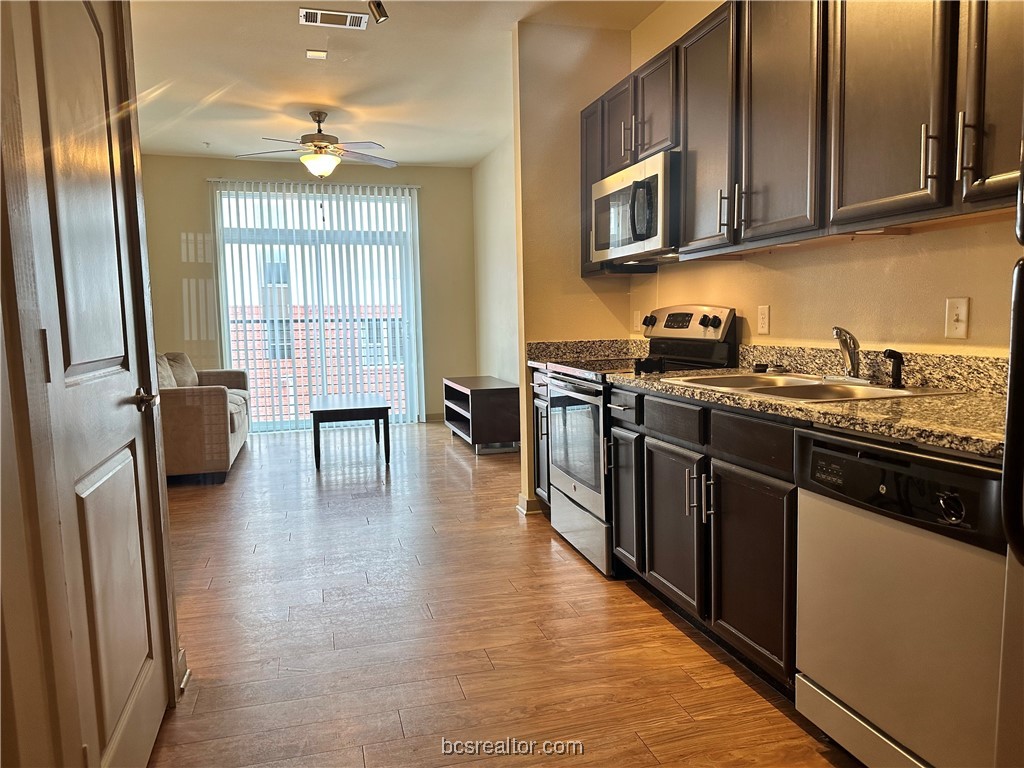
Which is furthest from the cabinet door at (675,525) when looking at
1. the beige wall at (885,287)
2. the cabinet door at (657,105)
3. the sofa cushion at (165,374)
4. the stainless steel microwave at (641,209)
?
the sofa cushion at (165,374)

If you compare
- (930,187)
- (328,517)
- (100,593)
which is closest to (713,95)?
(930,187)

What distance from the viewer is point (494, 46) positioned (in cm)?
407

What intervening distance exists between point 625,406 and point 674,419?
381 millimetres

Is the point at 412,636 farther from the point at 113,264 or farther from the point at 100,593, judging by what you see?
the point at 113,264

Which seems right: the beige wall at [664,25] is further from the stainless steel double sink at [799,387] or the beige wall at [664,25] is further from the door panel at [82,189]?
the door panel at [82,189]

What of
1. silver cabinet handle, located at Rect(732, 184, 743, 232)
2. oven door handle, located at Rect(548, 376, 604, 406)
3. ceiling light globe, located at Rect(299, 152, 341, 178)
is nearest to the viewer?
silver cabinet handle, located at Rect(732, 184, 743, 232)

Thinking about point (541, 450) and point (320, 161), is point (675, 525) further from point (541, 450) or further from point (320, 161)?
point (320, 161)

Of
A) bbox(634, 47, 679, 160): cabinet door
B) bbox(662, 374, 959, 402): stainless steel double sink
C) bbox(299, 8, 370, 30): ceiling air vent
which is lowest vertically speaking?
bbox(662, 374, 959, 402): stainless steel double sink

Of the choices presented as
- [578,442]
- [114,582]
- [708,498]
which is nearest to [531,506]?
[578,442]

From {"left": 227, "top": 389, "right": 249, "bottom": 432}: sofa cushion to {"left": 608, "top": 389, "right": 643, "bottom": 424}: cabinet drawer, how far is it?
3140 millimetres

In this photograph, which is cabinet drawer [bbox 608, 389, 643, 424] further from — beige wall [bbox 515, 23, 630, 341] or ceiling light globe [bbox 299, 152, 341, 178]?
ceiling light globe [bbox 299, 152, 341, 178]

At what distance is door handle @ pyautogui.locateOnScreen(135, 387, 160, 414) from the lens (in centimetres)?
186

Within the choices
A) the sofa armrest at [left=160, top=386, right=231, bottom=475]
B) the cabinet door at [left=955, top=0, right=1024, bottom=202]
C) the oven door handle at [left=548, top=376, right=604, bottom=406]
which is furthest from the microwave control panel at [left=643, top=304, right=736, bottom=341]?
the sofa armrest at [left=160, top=386, right=231, bottom=475]

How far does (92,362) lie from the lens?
4.93 ft
